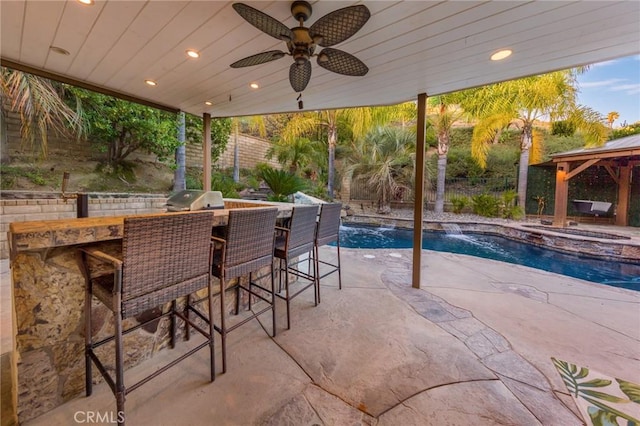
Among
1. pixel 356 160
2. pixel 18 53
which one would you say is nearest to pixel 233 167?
pixel 356 160

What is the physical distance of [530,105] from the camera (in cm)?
725

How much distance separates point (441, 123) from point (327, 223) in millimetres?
7722

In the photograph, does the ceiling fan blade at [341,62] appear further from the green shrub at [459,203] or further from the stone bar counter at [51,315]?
the green shrub at [459,203]

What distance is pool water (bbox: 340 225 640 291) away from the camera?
4629mm

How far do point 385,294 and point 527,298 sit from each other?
155cm

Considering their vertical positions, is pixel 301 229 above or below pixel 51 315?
above

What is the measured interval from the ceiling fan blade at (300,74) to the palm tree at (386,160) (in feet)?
23.0

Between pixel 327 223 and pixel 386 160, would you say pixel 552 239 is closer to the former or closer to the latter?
pixel 386 160

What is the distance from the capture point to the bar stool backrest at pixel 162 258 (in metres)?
1.14

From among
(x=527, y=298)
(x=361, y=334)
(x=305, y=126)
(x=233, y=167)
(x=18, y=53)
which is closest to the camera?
(x=361, y=334)

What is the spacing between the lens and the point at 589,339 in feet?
6.73

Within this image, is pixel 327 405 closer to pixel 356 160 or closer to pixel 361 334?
pixel 361 334

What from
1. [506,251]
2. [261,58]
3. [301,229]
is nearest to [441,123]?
[506,251]

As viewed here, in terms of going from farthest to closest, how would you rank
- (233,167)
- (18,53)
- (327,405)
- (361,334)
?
1. (233,167)
2. (18,53)
3. (361,334)
4. (327,405)
